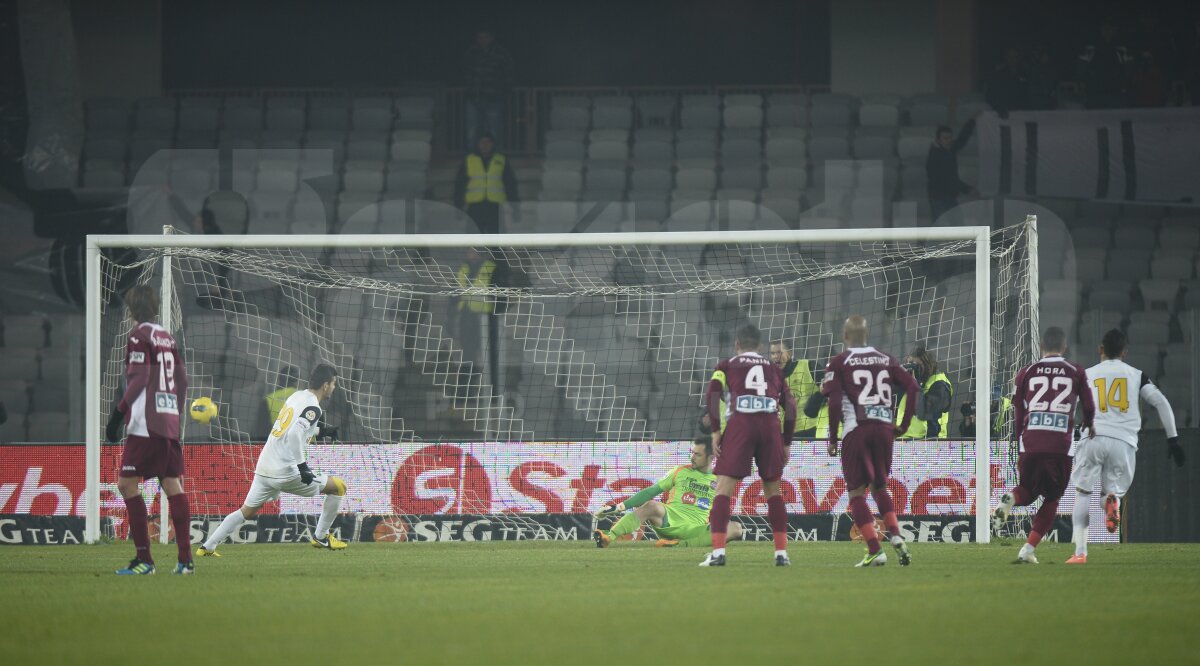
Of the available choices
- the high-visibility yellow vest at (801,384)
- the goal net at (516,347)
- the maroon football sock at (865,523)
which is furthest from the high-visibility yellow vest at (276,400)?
the maroon football sock at (865,523)

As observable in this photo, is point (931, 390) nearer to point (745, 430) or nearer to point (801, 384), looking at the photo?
point (801, 384)

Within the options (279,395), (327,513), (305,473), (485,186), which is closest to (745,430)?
(305,473)

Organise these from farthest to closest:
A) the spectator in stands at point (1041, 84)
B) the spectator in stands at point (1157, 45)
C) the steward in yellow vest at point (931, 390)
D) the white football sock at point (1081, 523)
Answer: the spectator in stands at point (1157, 45)
the spectator in stands at point (1041, 84)
the steward in yellow vest at point (931, 390)
the white football sock at point (1081, 523)

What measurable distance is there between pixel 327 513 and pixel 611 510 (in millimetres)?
2580

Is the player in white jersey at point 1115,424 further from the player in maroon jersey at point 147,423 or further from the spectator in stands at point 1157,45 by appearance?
the spectator in stands at point 1157,45

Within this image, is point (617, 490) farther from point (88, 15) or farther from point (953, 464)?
point (88, 15)

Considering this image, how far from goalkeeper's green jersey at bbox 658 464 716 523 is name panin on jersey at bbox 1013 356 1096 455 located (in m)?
3.44

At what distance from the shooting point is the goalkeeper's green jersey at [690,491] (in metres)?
13.3

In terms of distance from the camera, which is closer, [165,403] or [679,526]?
[165,403]

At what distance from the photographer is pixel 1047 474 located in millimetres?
10570

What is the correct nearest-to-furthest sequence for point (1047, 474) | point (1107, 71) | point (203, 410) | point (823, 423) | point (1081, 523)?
point (1047, 474)
point (1081, 523)
point (203, 410)
point (823, 423)
point (1107, 71)

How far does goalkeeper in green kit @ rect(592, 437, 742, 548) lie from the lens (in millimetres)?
13148

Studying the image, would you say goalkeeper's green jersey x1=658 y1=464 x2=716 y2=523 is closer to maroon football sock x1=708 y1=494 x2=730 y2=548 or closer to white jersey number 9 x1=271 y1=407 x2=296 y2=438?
maroon football sock x1=708 y1=494 x2=730 y2=548

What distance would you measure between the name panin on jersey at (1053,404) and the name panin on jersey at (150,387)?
6.18 meters
